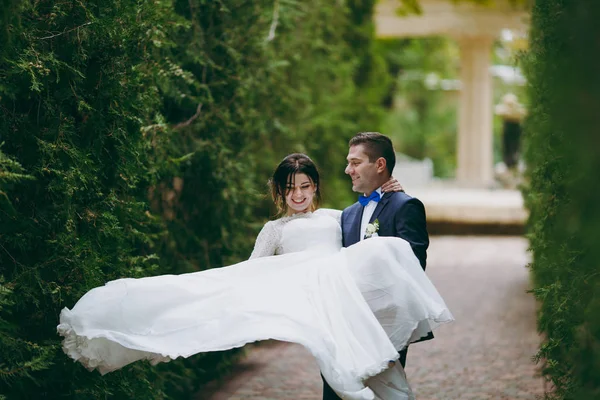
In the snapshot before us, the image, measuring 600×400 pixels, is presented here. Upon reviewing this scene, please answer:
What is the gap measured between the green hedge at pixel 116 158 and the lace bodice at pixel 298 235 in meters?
0.79

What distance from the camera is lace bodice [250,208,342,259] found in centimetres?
508

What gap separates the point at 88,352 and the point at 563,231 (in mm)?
2338

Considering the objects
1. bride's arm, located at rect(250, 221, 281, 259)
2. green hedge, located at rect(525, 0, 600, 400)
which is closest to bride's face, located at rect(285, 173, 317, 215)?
bride's arm, located at rect(250, 221, 281, 259)

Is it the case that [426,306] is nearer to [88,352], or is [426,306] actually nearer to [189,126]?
[88,352]

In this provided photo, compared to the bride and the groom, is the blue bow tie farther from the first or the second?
the bride

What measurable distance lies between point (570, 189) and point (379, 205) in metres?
1.45

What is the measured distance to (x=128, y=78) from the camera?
16.6 feet

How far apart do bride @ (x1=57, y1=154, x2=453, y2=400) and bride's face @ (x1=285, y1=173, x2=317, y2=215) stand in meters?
0.47

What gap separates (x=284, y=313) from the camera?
4465 mm

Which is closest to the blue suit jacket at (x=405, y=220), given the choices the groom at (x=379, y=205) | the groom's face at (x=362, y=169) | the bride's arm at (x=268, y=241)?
the groom at (x=379, y=205)

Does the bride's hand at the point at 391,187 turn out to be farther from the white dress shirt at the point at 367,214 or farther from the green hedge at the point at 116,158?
the green hedge at the point at 116,158

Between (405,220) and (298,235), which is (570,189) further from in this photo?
(298,235)

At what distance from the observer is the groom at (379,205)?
4.88 meters

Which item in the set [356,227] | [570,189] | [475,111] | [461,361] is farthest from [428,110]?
[570,189]
